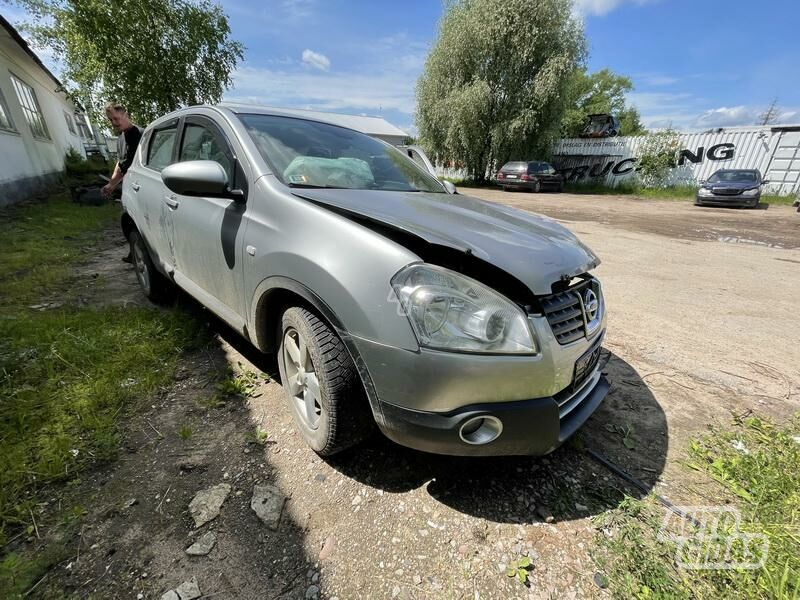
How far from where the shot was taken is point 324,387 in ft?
5.23

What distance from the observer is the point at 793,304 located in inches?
156

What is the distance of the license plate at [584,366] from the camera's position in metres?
1.57

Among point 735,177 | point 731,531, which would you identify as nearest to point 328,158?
point 731,531

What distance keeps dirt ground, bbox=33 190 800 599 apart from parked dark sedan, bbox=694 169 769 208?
15271 millimetres

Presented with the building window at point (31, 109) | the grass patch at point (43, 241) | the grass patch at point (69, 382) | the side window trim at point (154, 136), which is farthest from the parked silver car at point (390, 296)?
the building window at point (31, 109)

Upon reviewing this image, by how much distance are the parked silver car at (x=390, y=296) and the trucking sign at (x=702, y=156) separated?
23110 mm

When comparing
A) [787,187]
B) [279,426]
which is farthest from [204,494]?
[787,187]

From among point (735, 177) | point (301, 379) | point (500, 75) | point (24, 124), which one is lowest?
point (301, 379)

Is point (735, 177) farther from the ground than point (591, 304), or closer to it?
closer to it

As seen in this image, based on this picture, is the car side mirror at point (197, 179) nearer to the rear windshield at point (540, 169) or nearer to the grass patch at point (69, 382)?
the grass patch at point (69, 382)

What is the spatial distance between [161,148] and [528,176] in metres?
18.7

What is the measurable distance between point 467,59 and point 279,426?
23.3 meters

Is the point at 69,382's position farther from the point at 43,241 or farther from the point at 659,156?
the point at 659,156

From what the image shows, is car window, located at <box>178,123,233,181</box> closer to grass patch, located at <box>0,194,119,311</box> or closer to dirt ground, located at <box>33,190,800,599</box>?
dirt ground, located at <box>33,190,800,599</box>
